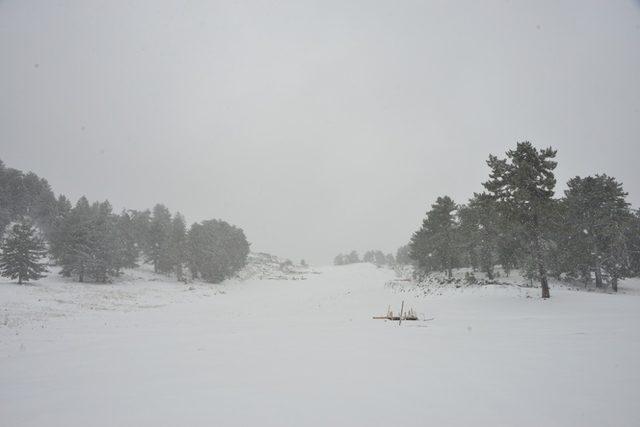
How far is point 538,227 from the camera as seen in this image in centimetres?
2228

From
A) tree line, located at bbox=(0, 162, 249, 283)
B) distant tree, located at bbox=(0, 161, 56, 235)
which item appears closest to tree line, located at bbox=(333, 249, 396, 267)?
tree line, located at bbox=(0, 162, 249, 283)

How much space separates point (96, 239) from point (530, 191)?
53.4 meters

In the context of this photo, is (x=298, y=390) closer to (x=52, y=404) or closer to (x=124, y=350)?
(x=52, y=404)

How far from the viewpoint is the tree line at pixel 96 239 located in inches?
1396

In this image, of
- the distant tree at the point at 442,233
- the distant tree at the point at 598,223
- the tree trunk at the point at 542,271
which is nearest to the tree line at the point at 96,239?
the distant tree at the point at 442,233

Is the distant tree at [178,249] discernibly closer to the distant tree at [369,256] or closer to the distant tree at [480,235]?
the distant tree at [480,235]

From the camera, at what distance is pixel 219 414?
16.6ft

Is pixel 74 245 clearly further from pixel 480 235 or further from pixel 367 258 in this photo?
pixel 367 258

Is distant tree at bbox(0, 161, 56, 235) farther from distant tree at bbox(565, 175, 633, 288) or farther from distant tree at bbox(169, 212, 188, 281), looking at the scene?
distant tree at bbox(565, 175, 633, 288)

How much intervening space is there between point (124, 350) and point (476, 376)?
10.8 m

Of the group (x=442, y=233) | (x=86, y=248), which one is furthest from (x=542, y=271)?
(x=86, y=248)

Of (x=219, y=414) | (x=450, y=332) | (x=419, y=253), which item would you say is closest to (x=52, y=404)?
(x=219, y=414)

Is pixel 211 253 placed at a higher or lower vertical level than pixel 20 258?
higher

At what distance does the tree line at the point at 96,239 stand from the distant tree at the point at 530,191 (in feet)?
160
